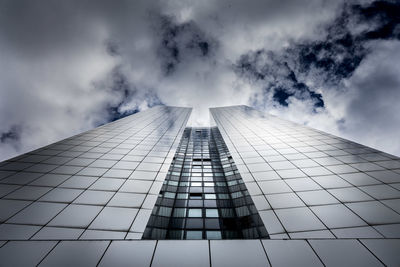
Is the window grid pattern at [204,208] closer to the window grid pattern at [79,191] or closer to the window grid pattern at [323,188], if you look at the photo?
the window grid pattern at [323,188]

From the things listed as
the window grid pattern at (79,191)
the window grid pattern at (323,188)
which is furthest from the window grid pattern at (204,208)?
the window grid pattern at (79,191)

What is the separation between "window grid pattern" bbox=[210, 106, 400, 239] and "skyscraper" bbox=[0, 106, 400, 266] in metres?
0.05

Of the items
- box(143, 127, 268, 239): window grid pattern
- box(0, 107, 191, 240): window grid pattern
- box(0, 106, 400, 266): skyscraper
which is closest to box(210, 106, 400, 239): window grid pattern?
box(0, 106, 400, 266): skyscraper

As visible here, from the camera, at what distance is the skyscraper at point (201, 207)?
507cm

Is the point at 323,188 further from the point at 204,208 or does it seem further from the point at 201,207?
the point at 201,207

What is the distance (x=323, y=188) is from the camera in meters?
9.26

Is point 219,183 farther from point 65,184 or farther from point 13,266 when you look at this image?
point 13,266

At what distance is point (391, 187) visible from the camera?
886 cm

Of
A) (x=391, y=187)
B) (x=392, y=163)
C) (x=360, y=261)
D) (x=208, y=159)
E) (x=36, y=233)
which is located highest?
(x=208, y=159)

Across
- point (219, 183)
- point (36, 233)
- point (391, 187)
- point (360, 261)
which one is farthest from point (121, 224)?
point (391, 187)

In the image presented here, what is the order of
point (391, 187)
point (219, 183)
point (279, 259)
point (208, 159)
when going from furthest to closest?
point (208, 159)
point (219, 183)
point (391, 187)
point (279, 259)

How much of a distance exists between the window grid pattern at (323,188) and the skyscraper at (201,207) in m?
0.05

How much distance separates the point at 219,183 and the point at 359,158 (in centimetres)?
1050

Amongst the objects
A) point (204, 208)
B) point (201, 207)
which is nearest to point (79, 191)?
point (201, 207)
